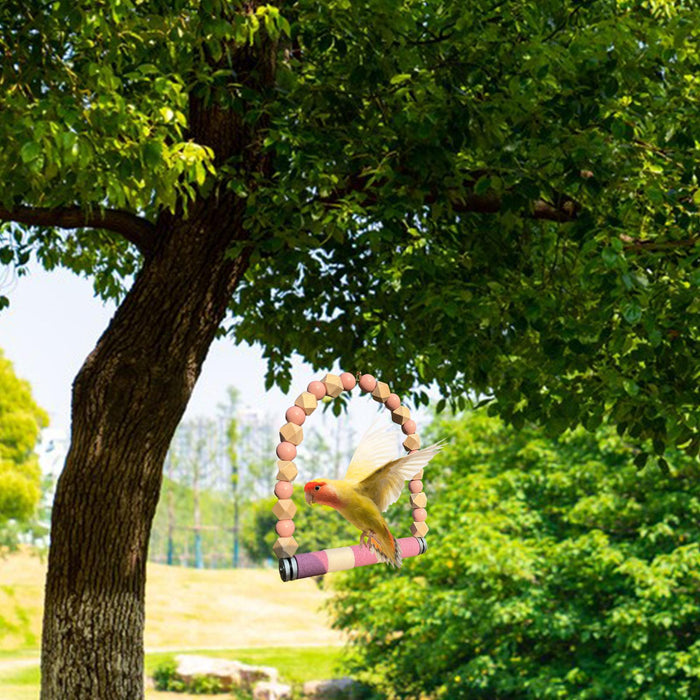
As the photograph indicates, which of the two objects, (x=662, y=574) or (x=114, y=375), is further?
(x=662, y=574)

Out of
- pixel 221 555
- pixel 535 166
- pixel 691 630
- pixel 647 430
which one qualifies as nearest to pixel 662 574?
pixel 691 630

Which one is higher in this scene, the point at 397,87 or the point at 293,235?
the point at 397,87

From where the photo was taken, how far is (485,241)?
316 inches

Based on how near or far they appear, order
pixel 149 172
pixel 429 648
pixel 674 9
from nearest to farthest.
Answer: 1. pixel 149 172
2. pixel 674 9
3. pixel 429 648

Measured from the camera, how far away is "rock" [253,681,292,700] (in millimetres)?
22469

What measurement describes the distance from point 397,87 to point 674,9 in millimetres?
2048

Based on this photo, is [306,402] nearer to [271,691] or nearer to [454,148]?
[454,148]

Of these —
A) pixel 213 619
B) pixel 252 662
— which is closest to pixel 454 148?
pixel 252 662

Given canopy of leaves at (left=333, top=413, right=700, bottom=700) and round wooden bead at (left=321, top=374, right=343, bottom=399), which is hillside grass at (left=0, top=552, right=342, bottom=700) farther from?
round wooden bead at (left=321, top=374, right=343, bottom=399)

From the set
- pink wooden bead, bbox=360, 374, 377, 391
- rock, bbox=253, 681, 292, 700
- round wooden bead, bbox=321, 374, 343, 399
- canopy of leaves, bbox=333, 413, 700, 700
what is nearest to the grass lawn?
rock, bbox=253, 681, 292, 700

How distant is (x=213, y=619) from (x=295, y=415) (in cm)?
3178

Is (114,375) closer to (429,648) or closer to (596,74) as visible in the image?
(596,74)

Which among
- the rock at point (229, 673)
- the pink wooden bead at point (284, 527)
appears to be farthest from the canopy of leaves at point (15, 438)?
the pink wooden bead at point (284, 527)

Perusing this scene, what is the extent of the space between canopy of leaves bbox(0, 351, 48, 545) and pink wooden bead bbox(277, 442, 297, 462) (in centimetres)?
2430
